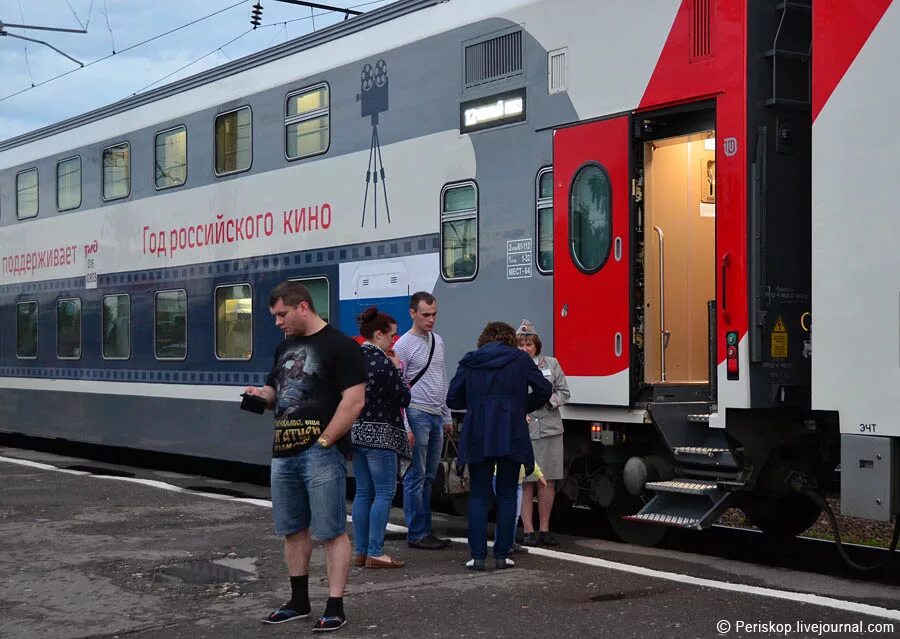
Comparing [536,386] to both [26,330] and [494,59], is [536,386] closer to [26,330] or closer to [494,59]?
[494,59]

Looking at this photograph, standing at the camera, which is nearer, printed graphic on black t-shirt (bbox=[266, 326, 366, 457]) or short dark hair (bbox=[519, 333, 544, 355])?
printed graphic on black t-shirt (bbox=[266, 326, 366, 457])

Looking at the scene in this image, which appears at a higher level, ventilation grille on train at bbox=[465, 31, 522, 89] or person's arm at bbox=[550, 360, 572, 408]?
ventilation grille on train at bbox=[465, 31, 522, 89]

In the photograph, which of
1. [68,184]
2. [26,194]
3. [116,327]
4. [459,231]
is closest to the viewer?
[459,231]

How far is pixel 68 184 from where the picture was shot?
679 inches

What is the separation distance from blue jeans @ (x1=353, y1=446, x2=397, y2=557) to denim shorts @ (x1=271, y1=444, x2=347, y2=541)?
5.17ft

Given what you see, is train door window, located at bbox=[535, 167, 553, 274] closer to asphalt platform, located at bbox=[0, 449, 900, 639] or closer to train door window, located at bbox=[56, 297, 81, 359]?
asphalt platform, located at bbox=[0, 449, 900, 639]

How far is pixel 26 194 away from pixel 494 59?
410 inches

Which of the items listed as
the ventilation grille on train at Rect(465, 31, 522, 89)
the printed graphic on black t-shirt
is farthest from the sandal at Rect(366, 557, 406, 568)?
the ventilation grille on train at Rect(465, 31, 522, 89)

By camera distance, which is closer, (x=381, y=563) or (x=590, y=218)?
(x=381, y=563)

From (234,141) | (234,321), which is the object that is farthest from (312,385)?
(234,141)

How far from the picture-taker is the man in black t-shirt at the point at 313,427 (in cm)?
655

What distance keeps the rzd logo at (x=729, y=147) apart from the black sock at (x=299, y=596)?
3747mm

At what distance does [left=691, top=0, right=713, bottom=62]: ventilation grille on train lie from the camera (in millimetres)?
8406

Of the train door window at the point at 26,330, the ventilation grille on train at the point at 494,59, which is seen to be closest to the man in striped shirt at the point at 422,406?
the ventilation grille on train at the point at 494,59
